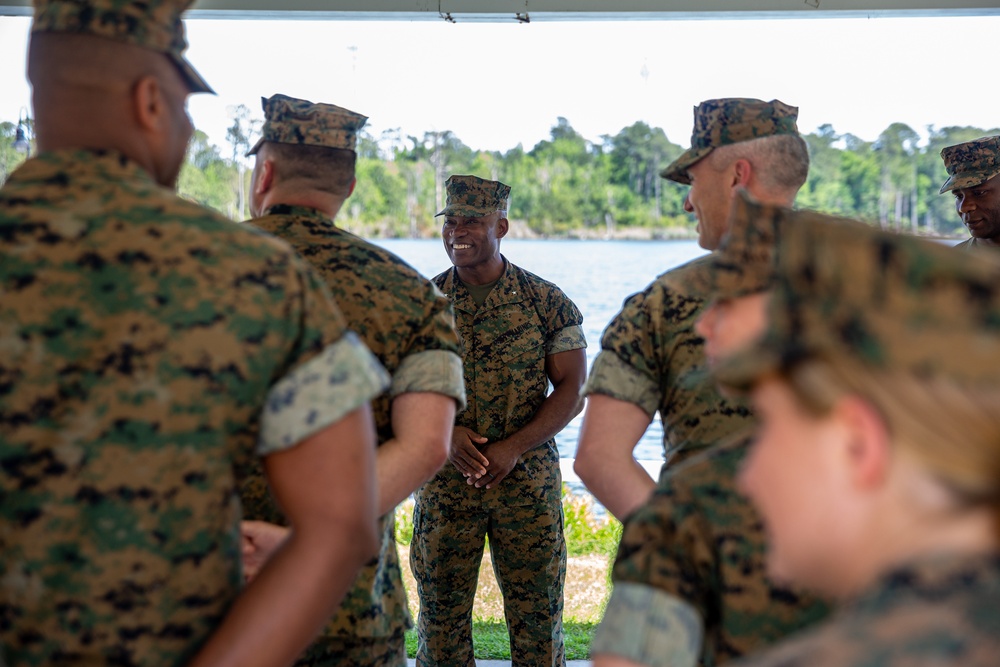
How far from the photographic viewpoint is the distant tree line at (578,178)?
24.8 feet

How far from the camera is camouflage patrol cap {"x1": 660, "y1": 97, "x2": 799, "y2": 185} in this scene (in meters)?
2.43

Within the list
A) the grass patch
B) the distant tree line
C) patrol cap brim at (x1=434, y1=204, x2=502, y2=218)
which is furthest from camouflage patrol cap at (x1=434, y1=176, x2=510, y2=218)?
the distant tree line

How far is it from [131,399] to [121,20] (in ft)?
1.70

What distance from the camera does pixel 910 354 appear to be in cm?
74

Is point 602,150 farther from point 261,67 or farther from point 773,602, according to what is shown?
point 773,602

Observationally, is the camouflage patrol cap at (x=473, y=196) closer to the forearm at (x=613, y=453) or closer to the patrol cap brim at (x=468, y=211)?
the patrol cap brim at (x=468, y=211)

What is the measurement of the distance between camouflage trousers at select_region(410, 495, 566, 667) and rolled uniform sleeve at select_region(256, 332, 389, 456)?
105 inches

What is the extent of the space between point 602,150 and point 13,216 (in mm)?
9719

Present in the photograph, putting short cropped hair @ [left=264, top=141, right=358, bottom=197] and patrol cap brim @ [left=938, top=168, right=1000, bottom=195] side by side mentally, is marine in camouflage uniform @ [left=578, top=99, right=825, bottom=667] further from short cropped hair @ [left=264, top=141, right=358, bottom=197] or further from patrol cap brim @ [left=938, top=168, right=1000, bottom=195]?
patrol cap brim @ [left=938, top=168, right=1000, bottom=195]

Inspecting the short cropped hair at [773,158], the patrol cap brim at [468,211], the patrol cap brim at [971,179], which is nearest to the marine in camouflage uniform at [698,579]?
the short cropped hair at [773,158]

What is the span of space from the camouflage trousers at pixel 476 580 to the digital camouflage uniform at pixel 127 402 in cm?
265

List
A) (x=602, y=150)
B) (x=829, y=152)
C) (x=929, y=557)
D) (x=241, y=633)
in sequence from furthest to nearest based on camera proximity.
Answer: (x=602, y=150) → (x=829, y=152) → (x=241, y=633) → (x=929, y=557)

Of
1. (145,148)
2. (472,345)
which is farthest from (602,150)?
(145,148)

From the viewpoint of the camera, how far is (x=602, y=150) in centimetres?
1080
